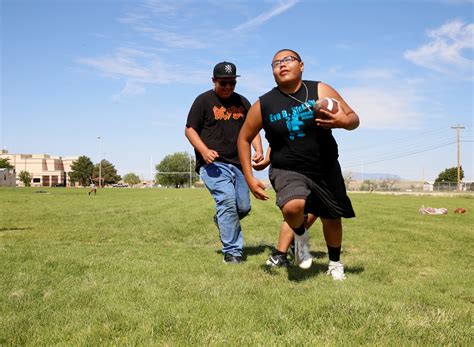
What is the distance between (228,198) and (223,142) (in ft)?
2.47

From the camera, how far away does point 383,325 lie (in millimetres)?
3115

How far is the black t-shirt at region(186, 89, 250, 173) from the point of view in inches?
246

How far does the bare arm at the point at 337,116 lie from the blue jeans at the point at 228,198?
2039 millimetres

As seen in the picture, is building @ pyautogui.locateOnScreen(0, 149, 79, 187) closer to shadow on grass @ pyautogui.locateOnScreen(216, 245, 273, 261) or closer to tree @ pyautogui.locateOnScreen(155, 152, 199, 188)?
tree @ pyautogui.locateOnScreen(155, 152, 199, 188)

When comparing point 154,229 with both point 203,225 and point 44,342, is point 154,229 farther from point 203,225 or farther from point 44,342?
point 44,342

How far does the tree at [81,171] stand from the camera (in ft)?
457

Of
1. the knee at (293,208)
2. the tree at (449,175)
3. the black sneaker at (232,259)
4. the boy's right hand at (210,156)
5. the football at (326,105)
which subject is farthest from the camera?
the tree at (449,175)

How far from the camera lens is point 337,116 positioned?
13.8 feet

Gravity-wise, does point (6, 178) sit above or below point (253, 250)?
above

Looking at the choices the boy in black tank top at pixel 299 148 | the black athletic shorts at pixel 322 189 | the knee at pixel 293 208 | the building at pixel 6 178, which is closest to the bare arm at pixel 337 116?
the boy in black tank top at pixel 299 148

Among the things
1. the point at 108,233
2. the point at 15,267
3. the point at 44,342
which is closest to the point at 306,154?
the point at 44,342

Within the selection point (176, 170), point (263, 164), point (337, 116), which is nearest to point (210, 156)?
point (263, 164)

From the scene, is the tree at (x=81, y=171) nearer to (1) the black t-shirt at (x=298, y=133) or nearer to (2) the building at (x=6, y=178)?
(2) the building at (x=6, y=178)

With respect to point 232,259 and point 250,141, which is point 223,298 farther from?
point 232,259
